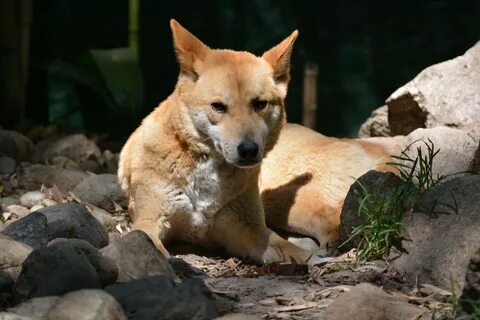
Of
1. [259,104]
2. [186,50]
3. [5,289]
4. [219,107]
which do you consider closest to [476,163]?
[259,104]

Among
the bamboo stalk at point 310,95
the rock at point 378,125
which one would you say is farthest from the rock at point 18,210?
the bamboo stalk at point 310,95

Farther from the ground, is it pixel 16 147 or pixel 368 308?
pixel 368 308

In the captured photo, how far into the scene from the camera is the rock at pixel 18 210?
17.9ft

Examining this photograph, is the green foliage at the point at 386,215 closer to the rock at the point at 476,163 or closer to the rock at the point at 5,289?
the rock at the point at 476,163

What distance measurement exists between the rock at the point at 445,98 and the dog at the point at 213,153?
1.40 metres

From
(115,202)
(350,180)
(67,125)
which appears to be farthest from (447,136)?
(67,125)

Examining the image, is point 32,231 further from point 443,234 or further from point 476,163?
point 476,163

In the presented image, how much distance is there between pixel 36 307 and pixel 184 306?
1.86 ft

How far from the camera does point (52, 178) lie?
20.3ft

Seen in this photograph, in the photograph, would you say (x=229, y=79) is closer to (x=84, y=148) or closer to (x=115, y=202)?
(x=115, y=202)

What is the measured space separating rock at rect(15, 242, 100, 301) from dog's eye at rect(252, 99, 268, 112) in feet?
4.92

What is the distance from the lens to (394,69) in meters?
8.39

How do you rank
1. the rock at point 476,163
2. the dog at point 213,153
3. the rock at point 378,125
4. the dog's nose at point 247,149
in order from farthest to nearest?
the rock at point 378,125
the rock at point 476,163
the dog at point 213,153
the dog's nose at point 247,149

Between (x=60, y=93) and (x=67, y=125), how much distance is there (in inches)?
14.1
